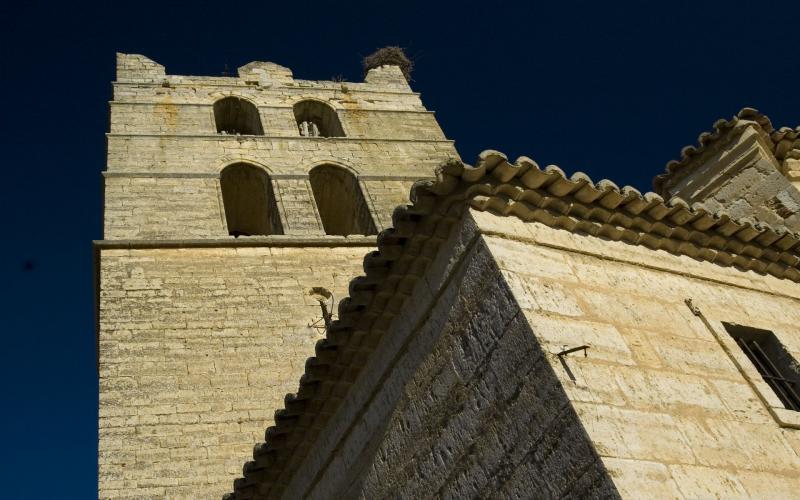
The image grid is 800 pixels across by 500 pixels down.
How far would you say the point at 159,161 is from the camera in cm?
1293

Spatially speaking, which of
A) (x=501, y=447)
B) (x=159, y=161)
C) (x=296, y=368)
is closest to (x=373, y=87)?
(x=159, y=161)

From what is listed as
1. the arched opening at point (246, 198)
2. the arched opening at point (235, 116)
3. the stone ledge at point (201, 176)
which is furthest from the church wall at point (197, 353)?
the arched opening at point (235, 116)

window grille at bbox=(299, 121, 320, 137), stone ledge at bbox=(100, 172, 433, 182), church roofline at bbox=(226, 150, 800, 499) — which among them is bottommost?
church roofline at bbox=(226, 150, 800, 499)

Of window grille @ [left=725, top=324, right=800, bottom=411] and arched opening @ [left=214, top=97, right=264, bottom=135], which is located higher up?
arched opening @ [left=214, top=97, right=264, bottom=135]

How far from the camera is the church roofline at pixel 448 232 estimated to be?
184 inches

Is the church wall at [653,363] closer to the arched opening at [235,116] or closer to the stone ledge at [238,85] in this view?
the arched opening at [235,116]

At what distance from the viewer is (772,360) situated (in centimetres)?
508

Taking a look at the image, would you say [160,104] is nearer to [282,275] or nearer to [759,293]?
[282,275]

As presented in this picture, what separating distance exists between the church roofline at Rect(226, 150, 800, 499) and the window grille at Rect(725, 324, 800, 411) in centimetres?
64

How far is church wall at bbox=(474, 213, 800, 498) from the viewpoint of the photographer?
3.73 m

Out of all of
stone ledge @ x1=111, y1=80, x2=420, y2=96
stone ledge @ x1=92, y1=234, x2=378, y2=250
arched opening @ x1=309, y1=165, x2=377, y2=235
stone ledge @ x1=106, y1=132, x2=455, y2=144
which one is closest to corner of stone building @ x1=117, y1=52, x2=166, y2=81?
stone ledge @ x1=111, y1=80, x2=420, y2=96

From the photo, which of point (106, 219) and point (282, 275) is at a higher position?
point (106, 219)

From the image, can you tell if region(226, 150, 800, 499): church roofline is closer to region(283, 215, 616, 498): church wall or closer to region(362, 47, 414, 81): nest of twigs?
region(283, 215, 616, 498): church wall

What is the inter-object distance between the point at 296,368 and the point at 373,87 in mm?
9173
